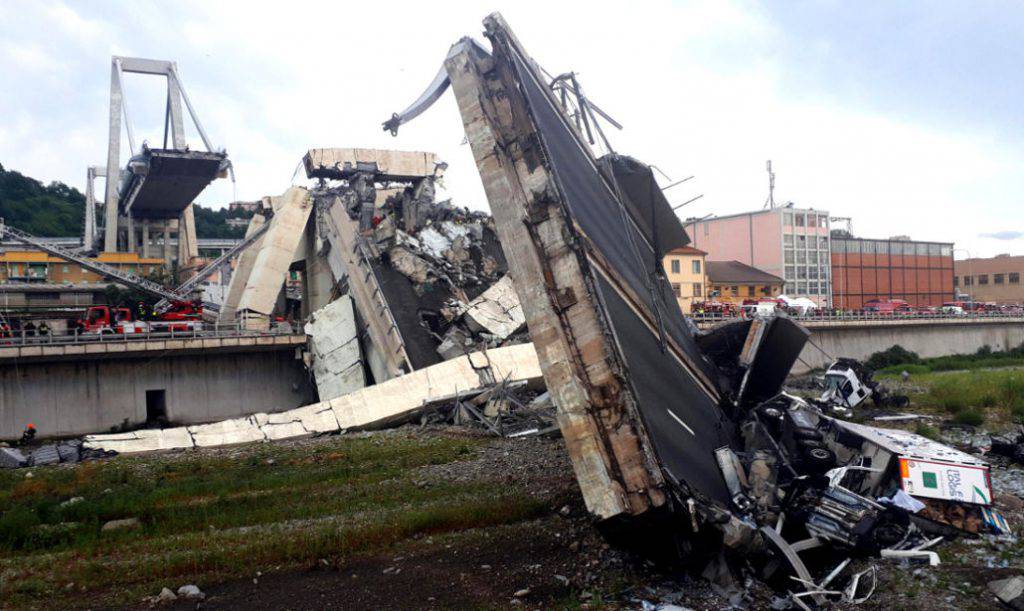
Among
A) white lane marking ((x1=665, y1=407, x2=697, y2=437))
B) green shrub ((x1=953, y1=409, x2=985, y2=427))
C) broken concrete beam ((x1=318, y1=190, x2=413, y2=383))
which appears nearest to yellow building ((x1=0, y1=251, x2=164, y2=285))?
broken concrete beam ((x1=318, y1=190, x2=413, y2=383))

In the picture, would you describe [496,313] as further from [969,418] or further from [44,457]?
[969,418]

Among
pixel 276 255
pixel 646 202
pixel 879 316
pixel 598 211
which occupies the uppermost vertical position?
pixel 276 255

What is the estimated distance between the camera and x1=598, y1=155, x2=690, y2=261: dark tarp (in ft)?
53.6

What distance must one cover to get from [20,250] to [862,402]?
61.3m

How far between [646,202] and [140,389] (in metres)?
20.6

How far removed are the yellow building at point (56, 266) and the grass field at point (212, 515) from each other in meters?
41.3

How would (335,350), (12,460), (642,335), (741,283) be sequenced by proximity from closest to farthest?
1. (642,335)
2. (12,460)
3. (335,350)
4. (741,283)

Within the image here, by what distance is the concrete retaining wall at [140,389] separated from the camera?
25.1 metres

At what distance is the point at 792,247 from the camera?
58.1m

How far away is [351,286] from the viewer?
29219mm

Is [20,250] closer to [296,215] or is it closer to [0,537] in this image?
[296,215]

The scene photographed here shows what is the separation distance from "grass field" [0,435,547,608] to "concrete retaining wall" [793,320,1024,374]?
106 feet

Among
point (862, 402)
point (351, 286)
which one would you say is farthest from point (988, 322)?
point (351, 286)

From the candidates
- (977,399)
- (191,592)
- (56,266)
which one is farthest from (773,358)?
(56,266)
